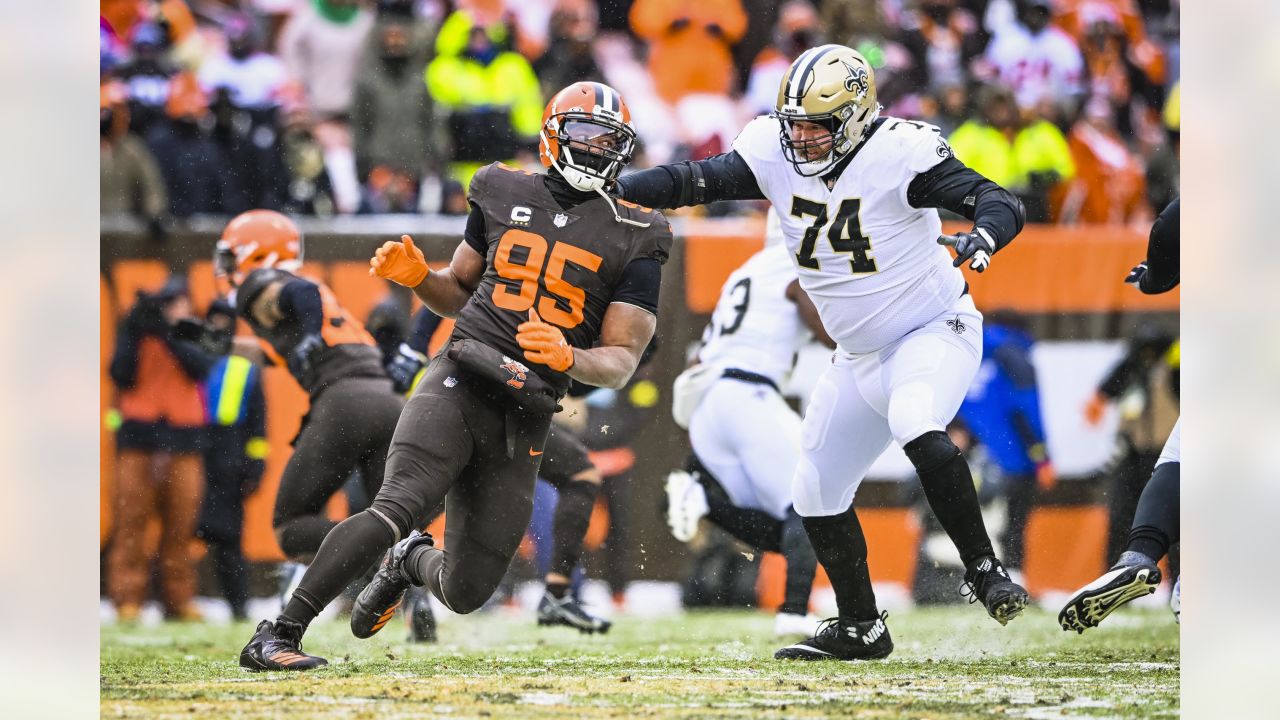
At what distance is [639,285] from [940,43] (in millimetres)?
5349

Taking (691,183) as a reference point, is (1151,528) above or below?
below

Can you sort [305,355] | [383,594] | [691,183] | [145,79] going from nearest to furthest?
[383,594]
[691,183]
[305,355]
[145,79]

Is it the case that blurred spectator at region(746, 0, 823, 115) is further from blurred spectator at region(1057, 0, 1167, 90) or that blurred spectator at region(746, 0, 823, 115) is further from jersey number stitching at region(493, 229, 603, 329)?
jersey number stitching at region(493, 229, 603, 329)

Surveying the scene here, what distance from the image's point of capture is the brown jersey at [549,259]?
5.02 meters

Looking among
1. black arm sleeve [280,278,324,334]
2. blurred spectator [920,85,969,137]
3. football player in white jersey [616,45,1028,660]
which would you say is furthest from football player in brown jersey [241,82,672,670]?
blurred spectator [920,85,969,137]

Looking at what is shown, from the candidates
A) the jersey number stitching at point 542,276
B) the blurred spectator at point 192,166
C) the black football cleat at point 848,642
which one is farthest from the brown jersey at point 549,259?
the blurred spectator at point 192,166

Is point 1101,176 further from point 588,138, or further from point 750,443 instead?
point 588,138

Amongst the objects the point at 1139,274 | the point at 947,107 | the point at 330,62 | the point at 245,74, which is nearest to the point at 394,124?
the point at 330,62

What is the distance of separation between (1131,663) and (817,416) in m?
1.49

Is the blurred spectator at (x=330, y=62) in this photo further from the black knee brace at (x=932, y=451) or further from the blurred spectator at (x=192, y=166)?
the black knee brace at (x=932, y=451)

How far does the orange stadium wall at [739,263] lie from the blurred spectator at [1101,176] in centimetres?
47

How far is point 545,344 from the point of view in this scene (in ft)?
15.4
